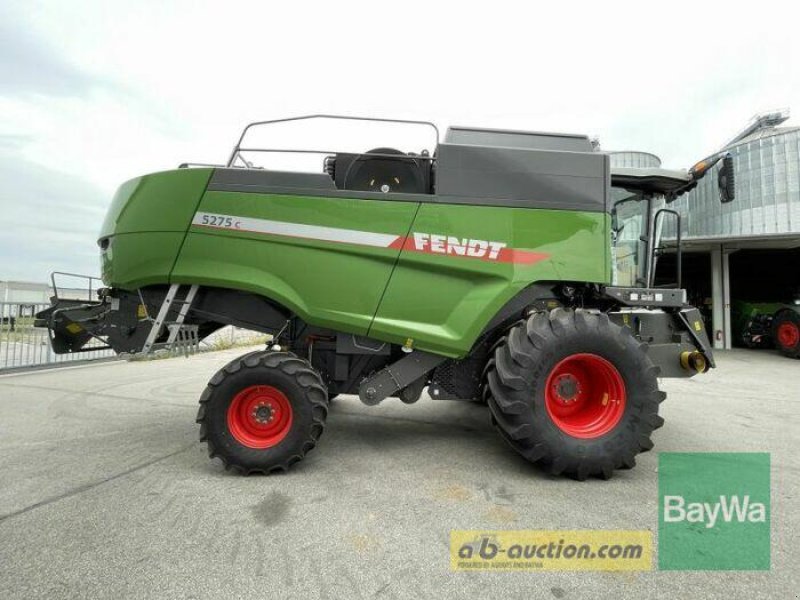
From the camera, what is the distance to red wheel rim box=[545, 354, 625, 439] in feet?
9.50

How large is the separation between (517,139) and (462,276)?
121cm

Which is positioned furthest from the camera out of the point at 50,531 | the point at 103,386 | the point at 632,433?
the point at 103,386

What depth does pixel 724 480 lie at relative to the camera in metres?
2.79

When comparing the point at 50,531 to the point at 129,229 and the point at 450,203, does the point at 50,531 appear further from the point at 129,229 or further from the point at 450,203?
the point at 450,203

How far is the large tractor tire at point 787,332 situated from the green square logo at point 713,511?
1014cm

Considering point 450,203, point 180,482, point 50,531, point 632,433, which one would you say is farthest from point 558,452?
point 50,531

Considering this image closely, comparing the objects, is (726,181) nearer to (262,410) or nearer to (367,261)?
(367,261)

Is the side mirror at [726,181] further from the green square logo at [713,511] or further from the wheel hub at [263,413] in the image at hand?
the wheel hub at [263,413]

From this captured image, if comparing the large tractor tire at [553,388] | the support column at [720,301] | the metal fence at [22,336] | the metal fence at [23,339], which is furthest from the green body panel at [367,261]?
the support column at [720,301]

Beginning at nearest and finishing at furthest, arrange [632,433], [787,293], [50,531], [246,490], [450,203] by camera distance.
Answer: [50,531] < [246,490] < [632,433] < [450,203] < [787,293]

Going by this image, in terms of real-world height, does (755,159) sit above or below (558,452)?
above

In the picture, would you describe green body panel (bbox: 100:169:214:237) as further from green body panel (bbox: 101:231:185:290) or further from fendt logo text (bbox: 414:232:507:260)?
fendt logo text (bbox: 414:232:507:260)

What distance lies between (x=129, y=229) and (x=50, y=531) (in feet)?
6.73

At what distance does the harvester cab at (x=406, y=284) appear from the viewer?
2.84 metres
